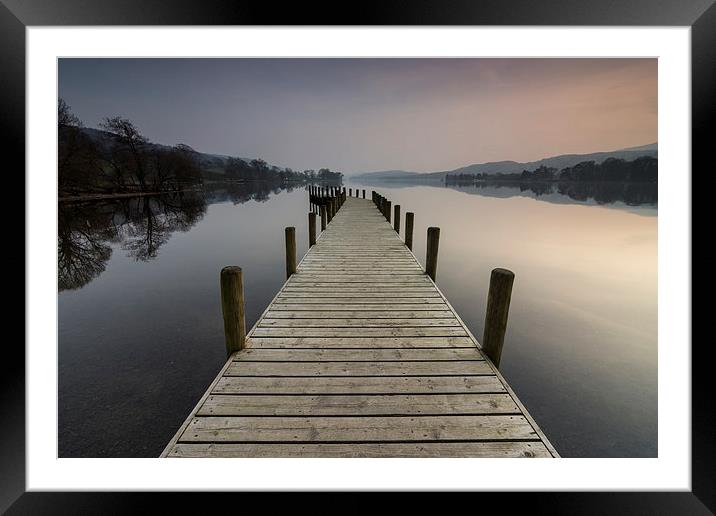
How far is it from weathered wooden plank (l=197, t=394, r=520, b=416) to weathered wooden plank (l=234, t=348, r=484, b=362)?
638 mm

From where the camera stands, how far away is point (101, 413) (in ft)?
14.4

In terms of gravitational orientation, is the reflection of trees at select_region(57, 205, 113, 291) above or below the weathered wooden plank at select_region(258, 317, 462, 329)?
above

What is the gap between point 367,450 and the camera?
232cm

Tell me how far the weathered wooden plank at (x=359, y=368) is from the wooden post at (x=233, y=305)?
0.99 ft

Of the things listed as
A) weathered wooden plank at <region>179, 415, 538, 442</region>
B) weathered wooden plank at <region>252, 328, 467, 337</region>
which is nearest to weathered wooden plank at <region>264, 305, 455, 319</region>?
weathered wooden plank at <region>252, 328, 467, 337</region>

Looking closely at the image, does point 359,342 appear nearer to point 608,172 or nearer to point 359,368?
point 359,368

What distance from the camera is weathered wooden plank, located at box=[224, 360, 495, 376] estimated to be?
10.7 feet

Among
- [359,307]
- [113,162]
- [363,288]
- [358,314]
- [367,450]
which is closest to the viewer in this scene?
[367,450]

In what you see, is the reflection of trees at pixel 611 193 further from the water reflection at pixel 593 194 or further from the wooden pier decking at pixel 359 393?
the wooden pier decking at pixel 359 393

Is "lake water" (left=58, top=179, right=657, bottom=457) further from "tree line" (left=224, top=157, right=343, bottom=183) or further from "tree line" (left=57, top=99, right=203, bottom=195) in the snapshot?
"tree line" (left=224, top=157, right=343, bottom=183)

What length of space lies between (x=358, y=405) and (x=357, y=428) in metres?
0.28

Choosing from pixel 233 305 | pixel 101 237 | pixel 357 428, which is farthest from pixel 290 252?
pixel 101 237
